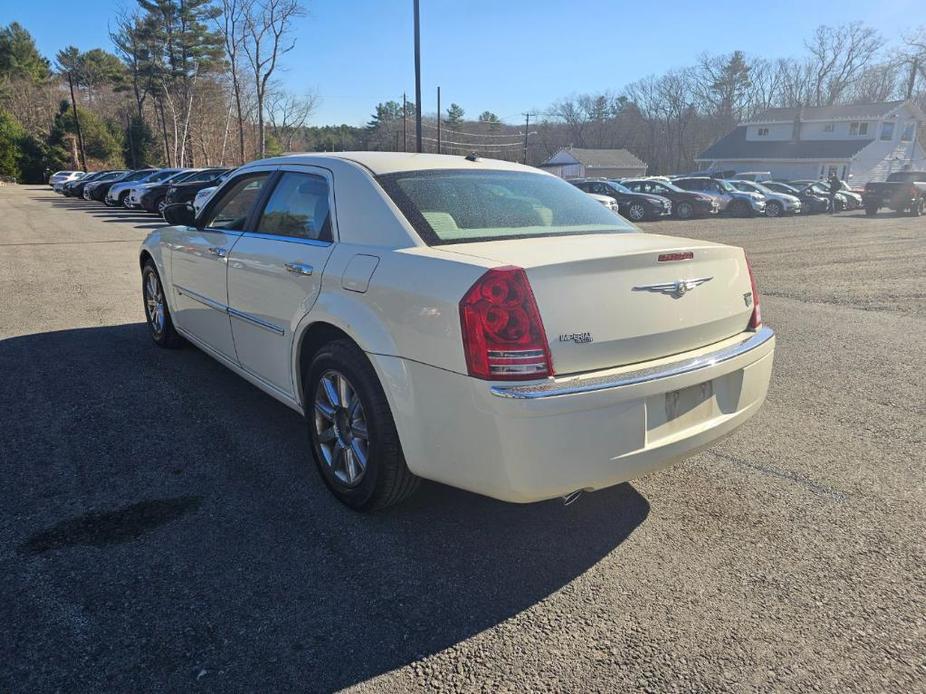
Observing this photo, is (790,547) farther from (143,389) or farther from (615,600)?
(143,389)

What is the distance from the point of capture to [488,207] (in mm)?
3312

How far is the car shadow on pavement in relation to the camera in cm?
219

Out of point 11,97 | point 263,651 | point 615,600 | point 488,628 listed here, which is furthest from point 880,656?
point 11,97

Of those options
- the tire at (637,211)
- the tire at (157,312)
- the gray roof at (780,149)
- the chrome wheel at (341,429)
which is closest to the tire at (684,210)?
the tire at (637,211)

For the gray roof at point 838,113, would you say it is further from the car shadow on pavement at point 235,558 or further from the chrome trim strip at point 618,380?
the car shadow on pavement at point 235,558

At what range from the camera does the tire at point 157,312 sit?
566cm

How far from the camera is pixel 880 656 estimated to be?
2.21 metres

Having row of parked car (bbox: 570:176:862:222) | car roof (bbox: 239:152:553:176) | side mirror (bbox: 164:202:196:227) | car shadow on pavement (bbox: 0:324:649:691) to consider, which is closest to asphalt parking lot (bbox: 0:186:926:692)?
car shadow on pavement (bbox: 0:324:649:691)

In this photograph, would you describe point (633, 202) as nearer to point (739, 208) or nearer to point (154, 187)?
point (739, 208)

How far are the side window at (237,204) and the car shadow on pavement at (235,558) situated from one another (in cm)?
133

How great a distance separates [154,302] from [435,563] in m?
4.36

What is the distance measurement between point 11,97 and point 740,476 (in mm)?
82628

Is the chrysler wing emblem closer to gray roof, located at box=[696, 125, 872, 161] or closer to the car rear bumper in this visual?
the car rear bumper

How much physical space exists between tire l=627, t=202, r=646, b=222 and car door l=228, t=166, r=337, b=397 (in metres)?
22.3
